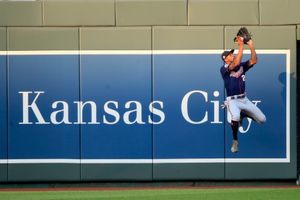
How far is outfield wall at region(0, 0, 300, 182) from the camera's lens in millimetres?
10516

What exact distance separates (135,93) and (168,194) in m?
1.68

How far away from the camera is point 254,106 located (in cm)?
1060

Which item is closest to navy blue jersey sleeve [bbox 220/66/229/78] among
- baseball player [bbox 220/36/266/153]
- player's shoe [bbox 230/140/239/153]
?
baseball player [bbox 220/36/266/153]

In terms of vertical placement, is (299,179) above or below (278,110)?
below

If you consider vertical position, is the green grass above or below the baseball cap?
below

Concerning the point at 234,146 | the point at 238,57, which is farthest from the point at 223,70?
the point at 234,146

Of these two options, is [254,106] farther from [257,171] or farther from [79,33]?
[79,33]

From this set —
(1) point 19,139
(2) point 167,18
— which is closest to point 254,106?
(2) point 167,18

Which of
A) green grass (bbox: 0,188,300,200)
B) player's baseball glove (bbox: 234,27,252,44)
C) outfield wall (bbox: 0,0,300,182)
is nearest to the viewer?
green grass (bbox: 0,188,300,200)

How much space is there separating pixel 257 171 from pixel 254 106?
1.00 meters

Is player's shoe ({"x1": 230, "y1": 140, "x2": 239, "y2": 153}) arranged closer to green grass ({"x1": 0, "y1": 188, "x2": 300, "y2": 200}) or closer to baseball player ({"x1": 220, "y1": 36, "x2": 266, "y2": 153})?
baseball player ({"x1": 220, "y1": 36, "x2": 266, "y2": 153})

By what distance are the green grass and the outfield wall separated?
43 cm

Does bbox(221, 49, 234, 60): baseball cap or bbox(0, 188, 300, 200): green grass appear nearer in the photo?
bbox(0, 188, 300, 200): green grass

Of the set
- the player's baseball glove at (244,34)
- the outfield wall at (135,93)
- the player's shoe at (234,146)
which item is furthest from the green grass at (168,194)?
the player's baseball glove at (244,34)
